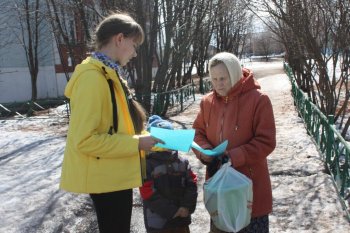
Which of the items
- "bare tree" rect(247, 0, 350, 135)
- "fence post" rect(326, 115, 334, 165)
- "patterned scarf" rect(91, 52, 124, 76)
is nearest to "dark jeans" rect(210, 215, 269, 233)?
"patterned scarf" rect(91, 52, 124, 76)

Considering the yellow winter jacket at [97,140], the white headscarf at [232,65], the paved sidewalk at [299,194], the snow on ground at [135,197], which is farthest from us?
the snow on ground at [135,197]

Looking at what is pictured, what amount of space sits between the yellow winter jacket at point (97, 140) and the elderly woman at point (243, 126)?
63cm

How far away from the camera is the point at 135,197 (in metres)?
5.10

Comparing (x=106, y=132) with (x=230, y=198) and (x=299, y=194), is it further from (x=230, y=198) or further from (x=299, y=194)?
(x=299, y=194)

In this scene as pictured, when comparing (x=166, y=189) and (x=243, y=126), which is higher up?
(x=243, y=126)

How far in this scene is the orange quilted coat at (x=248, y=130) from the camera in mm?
2570

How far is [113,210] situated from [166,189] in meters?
0.80

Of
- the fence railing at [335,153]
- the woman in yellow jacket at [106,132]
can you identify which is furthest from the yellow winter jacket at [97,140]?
the fence railing at [335,153]

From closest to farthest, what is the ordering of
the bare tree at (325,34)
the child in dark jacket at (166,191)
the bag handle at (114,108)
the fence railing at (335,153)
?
the bag handle at (114,108) < the child in dark jacket at (166,191) < the fence railing at (335,153) < the bare tree at (325,34)

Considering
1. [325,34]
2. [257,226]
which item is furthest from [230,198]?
[325,34]

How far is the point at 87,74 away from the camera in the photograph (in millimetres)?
2123

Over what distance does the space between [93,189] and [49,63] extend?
946 inches

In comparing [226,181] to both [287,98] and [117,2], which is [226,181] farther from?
[287,98]

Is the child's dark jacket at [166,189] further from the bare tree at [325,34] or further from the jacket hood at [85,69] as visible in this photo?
the bare tree at [325,34]
